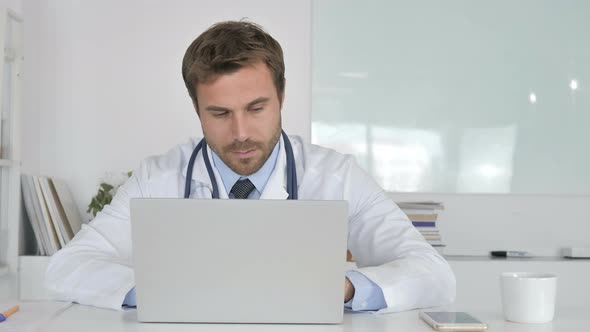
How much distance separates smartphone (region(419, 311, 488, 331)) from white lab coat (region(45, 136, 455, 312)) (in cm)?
15

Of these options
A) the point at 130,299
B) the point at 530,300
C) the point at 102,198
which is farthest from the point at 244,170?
the point at 102,198

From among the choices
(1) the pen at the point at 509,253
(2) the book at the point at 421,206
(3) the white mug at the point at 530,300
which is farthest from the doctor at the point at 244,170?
(1) the pen at the point at 509,253

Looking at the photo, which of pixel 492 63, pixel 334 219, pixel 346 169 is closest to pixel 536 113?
pixel 492 63

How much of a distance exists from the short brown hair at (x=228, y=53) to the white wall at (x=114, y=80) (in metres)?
1.30

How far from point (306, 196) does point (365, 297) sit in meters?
0.71

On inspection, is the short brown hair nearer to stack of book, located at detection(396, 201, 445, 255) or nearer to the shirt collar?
the shirt collar

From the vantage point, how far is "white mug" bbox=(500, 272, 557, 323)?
144 cm

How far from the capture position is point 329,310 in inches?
53.7

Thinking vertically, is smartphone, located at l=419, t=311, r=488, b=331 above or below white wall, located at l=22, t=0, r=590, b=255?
below

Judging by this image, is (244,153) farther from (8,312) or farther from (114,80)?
(114,80)

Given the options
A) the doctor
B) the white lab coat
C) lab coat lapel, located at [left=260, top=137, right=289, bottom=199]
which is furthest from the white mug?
lab coat lapel, located at [left=260, top=137, right=289, bottom=199]

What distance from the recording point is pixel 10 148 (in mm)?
3229

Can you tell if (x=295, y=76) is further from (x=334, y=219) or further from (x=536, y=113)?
(x=334, y=219)

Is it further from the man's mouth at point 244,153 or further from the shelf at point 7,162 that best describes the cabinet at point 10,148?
the man's mouth at point 244,153
